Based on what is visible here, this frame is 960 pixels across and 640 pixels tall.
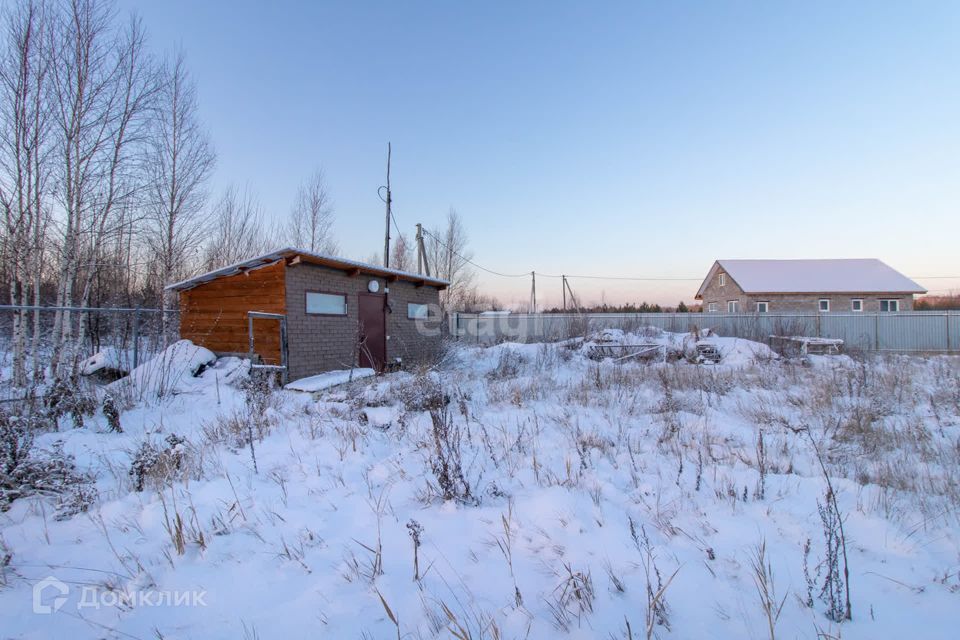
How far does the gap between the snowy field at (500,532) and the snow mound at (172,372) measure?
6.43ft

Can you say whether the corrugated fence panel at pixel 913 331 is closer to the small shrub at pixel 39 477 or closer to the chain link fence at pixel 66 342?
the small shrub at pixel 39 477

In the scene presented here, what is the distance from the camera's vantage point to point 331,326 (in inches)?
370

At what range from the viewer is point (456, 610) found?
63.2 inches

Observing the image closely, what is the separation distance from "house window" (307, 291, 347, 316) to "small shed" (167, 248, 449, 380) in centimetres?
2

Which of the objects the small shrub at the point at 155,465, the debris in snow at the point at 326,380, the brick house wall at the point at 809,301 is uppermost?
the brick house wall at the point at 809,301

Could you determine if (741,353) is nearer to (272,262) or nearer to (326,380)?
(326,380)

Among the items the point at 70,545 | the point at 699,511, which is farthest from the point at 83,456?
the point at 699,511

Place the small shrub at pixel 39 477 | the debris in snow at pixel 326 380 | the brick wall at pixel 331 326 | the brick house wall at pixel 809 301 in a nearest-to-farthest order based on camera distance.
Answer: the small shrub at pixel 39 477
the debris in snow at pixel 326 380
the brick wall at pixel 331 326
the brick house wall at pixel 809 301

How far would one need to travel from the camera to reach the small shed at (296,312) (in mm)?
8273

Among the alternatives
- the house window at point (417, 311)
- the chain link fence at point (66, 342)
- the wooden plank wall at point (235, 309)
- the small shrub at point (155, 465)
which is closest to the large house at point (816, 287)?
the house window at point (417, 311)

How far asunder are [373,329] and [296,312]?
102 inches

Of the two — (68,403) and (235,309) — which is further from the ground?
(235,309)

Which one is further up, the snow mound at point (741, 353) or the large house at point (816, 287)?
the large house at point (816, 287)

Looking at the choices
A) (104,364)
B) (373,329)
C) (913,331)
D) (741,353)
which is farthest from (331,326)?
(913,331)
